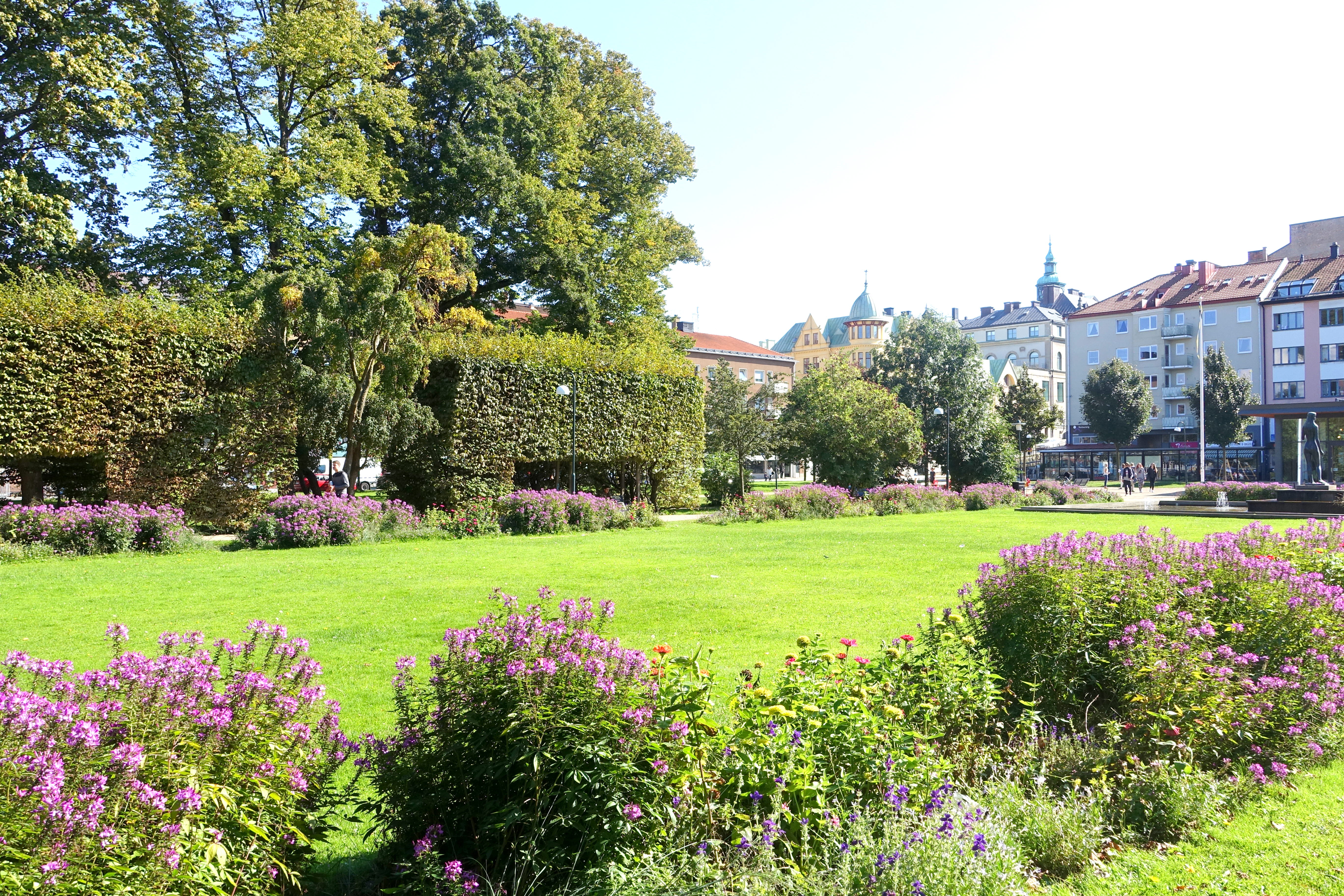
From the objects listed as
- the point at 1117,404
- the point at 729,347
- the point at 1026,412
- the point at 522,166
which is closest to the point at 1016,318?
the point at 729,347

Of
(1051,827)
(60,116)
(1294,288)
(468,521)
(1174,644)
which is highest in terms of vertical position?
(1294,288)

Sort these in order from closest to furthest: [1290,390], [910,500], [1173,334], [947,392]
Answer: [910,500] < [947,392] < [1290,390] < [1173,334]

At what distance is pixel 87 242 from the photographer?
2294cm

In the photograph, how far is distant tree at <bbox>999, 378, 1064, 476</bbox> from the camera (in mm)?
57250

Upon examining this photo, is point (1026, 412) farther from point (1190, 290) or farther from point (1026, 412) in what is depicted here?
point (1190, 290)

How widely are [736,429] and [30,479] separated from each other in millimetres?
A: 22479

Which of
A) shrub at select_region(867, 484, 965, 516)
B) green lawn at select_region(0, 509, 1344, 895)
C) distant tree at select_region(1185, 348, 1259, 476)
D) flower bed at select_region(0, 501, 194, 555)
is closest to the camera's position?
green lawn at select_region(0, 509, 1344, 895)

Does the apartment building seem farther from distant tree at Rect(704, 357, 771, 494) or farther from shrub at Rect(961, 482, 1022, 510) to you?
distant tree at Rect(704, 357, 771, 494)

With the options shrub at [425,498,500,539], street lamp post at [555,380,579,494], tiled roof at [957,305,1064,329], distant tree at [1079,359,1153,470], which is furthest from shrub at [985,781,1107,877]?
tiled roof at [957,305,1064,329]

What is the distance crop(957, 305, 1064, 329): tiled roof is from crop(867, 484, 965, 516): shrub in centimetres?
8056

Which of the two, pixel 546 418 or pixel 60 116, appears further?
pixel 546 418

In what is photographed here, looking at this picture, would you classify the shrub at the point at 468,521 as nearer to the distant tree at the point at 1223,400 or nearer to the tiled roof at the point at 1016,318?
the distant tree at the point at 1223,400

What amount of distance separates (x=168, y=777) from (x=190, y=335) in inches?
735

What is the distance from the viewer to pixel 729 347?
308 feet
